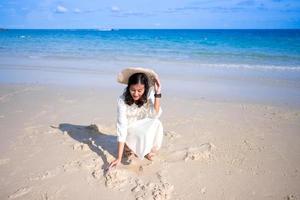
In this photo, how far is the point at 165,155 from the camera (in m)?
3.59

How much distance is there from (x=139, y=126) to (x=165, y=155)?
70 centimetres

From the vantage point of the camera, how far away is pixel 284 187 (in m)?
2.90

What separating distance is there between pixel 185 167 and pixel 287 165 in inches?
49.3

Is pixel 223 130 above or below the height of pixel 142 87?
below

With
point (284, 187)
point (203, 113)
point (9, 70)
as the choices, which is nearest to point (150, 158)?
point (284, 187)

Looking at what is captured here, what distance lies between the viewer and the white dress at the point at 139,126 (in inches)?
121

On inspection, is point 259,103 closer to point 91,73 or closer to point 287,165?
point 287,165

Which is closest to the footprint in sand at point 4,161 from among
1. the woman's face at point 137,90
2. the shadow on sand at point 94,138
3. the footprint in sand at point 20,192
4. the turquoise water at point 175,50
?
the footprint in sand at point 20,192

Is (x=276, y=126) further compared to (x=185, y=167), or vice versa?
(x=276, y=126)

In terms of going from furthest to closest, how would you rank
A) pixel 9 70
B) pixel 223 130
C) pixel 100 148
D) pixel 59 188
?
pixel 9 70 → pixel 223 130 → pixel 100 148 → pixel 59 188

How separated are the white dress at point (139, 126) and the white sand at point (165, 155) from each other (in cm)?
28

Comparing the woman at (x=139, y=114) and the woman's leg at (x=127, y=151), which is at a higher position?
the woman at (x=139, y=114)

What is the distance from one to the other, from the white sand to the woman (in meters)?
0.28

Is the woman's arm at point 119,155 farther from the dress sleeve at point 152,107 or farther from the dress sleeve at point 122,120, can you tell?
the dress sleeve at point 152,107
